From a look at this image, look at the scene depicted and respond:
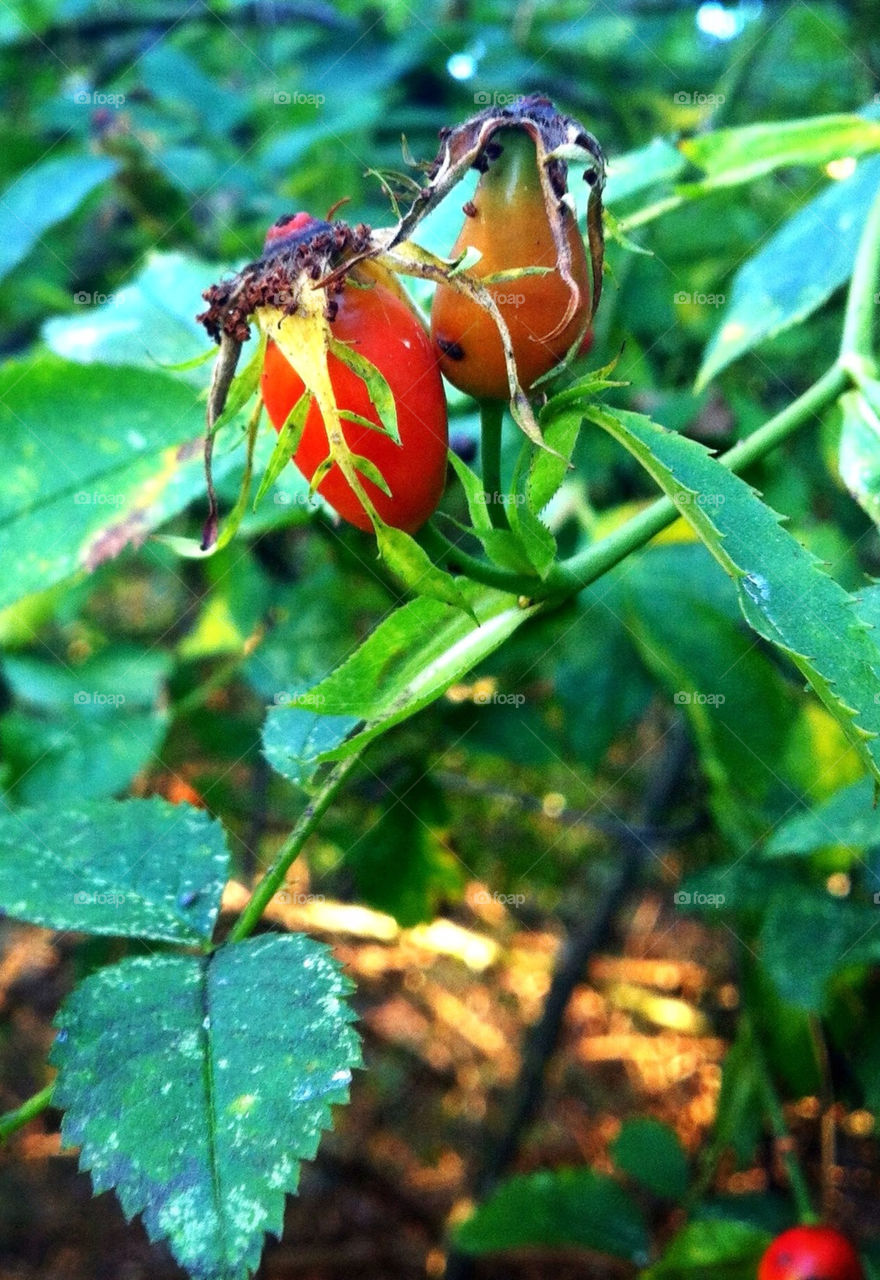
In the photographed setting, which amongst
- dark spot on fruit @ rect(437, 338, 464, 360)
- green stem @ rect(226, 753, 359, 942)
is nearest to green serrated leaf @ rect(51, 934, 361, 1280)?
green stem @ rect(226, 753, 359, 942)

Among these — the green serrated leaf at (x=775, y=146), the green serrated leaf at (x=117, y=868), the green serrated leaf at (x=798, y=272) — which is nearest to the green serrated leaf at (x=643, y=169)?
the green serrated leaf at (x=775, y=146)

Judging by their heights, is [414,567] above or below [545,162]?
below

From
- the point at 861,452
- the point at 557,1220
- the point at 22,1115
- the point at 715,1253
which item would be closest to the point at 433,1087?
the point at 557,1220

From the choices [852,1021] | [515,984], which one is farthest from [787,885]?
[515,984]

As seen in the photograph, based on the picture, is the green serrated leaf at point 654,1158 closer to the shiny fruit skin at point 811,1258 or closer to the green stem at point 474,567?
the shiny fruit skin at point 811,1258

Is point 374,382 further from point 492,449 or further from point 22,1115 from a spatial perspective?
point 22,1115
